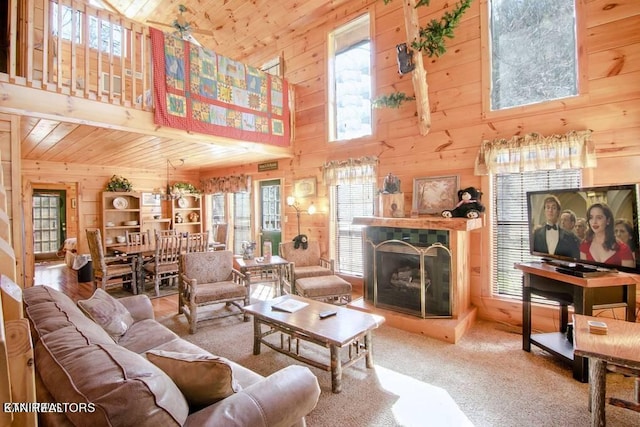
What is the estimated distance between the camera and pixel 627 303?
7.65 feet

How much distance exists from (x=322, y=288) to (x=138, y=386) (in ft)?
8.91

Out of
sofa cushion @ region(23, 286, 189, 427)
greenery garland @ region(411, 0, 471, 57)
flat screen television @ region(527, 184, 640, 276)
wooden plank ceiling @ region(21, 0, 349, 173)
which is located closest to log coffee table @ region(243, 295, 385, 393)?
sofa cushion @ region(23, 286, 189, 427)

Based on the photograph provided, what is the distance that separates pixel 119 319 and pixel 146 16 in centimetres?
693

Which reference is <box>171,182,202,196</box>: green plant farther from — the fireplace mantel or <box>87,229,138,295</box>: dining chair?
the fireplace mantel

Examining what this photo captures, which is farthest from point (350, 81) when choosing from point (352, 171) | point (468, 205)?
point (468, 205)

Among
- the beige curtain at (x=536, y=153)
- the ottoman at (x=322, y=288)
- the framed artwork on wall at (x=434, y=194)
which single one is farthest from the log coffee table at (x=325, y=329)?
the beige curtain at (x=536, y=153)

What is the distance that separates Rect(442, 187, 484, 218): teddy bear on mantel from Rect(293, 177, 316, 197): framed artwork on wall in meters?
2.42

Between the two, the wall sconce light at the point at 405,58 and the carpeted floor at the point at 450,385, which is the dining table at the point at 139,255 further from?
the wall sconce light at the point at 405,58

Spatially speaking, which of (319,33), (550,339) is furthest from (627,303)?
(319,33)

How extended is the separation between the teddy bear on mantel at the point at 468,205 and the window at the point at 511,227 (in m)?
0.34

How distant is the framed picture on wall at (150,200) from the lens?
6918 millimetres

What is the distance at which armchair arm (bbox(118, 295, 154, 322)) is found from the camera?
2.52 metres

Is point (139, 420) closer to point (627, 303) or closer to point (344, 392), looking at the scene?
point (344, 392)

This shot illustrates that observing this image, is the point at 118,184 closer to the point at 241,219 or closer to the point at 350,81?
the point at 241,219
